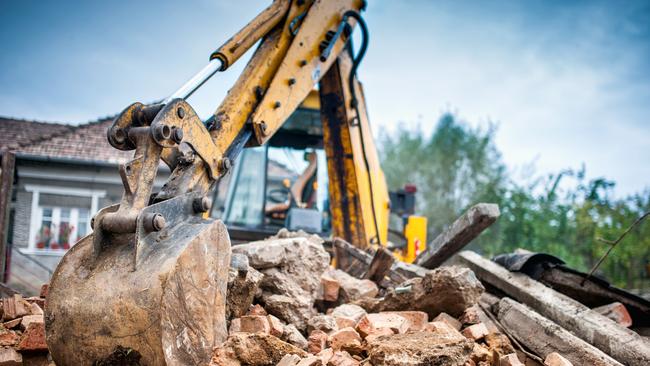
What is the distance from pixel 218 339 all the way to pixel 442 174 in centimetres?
2982

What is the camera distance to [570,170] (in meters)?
16.4

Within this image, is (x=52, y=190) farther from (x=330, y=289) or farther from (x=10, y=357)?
(x=10, y=357)

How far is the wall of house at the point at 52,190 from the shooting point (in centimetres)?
1349

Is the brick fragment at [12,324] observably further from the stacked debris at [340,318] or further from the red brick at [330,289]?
the red brick at [330,289]

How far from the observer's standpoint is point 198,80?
119 inches

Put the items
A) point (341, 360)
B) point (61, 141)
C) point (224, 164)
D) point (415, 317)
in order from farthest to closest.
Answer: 1. point (61, 141)
2. point (415, 317)
3. point (224, 164)
4. point (341, 360)

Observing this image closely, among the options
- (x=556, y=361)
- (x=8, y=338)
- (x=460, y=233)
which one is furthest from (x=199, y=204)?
(x=460, y=233)

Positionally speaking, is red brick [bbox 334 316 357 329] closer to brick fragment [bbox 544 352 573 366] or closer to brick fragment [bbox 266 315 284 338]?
brick fragment [bbox 266 315 284 338]

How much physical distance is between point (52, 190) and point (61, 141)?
64.8 inches

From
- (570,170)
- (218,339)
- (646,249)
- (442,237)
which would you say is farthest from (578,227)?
(218,339)

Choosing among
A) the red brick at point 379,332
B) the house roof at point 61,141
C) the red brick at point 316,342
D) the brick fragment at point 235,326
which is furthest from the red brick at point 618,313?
the house roof at point 61,141

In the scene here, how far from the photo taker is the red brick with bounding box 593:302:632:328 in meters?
3.48

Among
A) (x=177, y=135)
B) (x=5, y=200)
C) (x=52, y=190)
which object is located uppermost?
(x=177, y=135)

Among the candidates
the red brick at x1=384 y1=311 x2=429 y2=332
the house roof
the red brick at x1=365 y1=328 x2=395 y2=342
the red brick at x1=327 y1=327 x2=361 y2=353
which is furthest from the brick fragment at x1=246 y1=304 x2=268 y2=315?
the house roof
